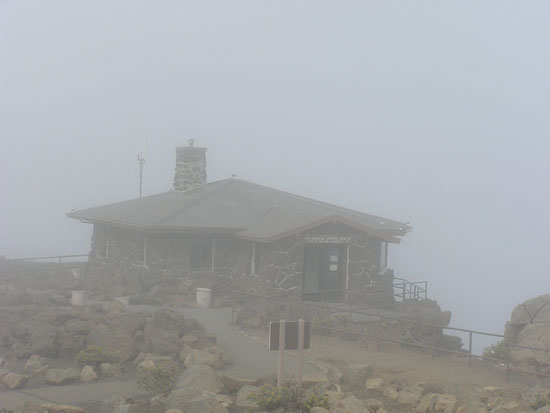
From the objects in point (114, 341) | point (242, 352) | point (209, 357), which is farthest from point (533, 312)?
point (114, 341)

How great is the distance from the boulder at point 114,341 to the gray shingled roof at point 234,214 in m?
7.65

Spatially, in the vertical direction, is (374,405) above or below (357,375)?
below

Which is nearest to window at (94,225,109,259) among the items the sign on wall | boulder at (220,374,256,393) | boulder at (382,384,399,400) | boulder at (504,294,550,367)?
the sign on wall

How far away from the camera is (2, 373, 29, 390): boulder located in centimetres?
1075

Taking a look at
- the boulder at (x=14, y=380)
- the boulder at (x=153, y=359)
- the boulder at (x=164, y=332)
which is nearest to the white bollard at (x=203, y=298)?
the boulder at (x=164, y=332)

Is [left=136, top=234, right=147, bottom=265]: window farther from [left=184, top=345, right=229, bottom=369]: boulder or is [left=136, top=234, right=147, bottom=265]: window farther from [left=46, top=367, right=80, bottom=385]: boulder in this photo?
[left=46, top=367, right=80, bottom=385]: boulder

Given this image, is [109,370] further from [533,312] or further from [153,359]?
[533,312]

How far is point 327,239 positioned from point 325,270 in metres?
1.12

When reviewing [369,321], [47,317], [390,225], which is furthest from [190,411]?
[390,225]

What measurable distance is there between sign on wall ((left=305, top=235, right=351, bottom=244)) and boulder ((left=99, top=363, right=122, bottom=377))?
9869 millimetres

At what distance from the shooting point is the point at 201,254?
73.6 feet

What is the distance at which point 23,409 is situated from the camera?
895 centimetres

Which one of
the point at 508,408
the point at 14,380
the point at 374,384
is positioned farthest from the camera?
the point at 374,384

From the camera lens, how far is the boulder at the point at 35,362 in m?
11.7
